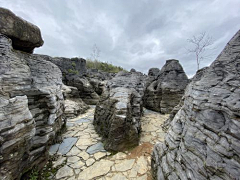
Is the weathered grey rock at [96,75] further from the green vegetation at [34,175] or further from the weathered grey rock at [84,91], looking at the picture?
the green vegetation at [34,175]

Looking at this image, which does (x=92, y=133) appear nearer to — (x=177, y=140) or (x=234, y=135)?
(x=177, y=140)

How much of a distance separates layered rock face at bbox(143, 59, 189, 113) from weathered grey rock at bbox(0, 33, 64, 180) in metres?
7.37

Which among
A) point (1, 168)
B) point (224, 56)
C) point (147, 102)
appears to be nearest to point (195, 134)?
point (224, 56)

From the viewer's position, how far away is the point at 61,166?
8.48ft

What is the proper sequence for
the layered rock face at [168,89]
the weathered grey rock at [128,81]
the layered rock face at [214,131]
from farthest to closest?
the layered rock face at [168,89] → the weathered grey rock at [128,81] → the layered rock face at [214,131]

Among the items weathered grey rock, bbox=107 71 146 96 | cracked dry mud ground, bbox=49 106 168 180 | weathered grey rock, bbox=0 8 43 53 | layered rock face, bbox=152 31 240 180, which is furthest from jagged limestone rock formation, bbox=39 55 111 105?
layered rock face, bbox=152 31 240 180

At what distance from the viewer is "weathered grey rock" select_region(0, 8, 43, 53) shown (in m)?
2.21

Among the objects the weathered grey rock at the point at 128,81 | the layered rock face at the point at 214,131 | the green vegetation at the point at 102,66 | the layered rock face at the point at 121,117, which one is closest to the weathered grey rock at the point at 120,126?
A: the layered rock face at the point at 121,117

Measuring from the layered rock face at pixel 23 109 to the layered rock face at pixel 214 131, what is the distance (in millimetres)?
2785

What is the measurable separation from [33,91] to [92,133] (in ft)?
9.35

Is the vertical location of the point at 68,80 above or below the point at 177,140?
above

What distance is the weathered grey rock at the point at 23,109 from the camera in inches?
61.0

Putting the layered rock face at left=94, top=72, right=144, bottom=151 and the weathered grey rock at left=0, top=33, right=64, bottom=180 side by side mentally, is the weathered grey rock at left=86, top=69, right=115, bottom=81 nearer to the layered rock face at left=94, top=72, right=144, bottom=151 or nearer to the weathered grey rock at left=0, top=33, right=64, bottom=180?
the layered rock face at left=94, top=72, right=144, bottom=151

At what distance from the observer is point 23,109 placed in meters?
1.85
